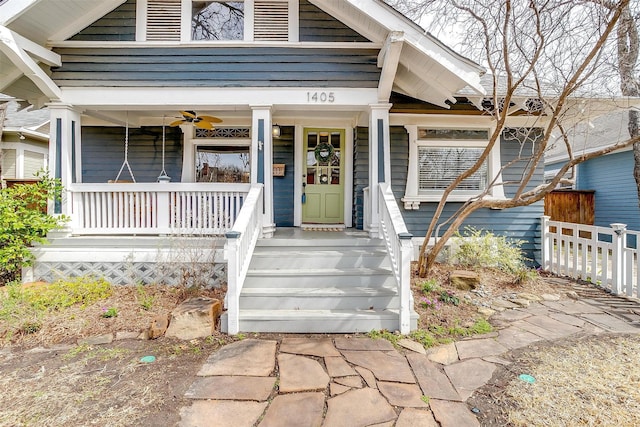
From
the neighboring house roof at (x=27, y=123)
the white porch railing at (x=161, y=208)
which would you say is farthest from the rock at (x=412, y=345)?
the neighboring house roof at (x=27, y=123)

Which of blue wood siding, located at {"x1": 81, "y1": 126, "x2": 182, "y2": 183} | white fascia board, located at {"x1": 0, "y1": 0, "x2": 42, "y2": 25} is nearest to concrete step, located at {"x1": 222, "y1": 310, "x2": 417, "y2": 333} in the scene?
blue wood siding, located at {"x1": 81, "y1": 126, "x2": 182, "y2": 183}

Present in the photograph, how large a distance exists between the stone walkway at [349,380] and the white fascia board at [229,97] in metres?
3.48

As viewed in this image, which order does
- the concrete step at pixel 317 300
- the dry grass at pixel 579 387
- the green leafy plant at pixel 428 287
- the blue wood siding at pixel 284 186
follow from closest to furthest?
the dry grass at pixel 579 387
the concrete step at pixel 317 300
the green leafy plant at pixel 428 287
the blue wood siding at pixel 284 186

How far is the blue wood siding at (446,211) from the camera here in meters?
6.16

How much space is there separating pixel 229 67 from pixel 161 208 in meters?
2.44

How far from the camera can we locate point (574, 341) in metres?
3.35

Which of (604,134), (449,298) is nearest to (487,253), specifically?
(449,298)

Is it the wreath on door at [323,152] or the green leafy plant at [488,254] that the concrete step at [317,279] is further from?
the wreath on door at [323,152]

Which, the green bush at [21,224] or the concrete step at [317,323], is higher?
the green bush at [21,224]

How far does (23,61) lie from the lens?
429 cm

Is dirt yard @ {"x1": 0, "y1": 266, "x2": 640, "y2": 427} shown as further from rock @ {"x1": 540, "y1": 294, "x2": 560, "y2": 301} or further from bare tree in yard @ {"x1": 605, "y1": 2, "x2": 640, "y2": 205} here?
bare tree in yard @ {"x1": 605, "y1": 2, "x2": 640, "y2": 205}

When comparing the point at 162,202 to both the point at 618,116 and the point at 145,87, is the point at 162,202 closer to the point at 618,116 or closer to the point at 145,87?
the point at 145,87

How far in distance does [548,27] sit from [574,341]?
3866 mm

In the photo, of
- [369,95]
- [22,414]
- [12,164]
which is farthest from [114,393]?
[12,164]
